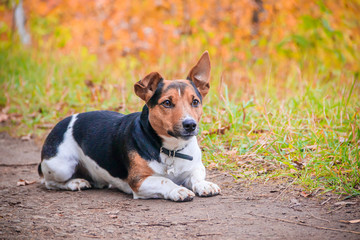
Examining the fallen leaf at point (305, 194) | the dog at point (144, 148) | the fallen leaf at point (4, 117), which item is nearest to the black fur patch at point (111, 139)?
the dog at point (144, 148)

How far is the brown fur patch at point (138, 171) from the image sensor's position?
3.90 m

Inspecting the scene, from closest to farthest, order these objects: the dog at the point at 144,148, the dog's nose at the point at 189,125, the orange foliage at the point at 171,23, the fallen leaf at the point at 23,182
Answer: the dog's nose at the point at 189,125 < the dog at the point at 144,148 < the fallen leaf at the point at 23,182 < the orange foliage at the point at 171,23

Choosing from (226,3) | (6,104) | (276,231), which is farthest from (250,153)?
(226,3)

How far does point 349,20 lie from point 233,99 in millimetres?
3536

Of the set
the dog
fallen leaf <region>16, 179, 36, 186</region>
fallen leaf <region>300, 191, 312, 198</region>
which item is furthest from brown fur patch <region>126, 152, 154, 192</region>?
fallen leaf <region>16, 179, 36, 186</region>

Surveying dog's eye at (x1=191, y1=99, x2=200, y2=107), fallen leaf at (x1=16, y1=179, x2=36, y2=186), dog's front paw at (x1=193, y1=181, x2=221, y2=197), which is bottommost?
fallen leaf at (x1=16, y1=179, x2=36, y2=186)

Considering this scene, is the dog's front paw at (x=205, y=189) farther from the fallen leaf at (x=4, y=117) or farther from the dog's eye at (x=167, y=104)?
the fallen leaf at (x=4, y=117)

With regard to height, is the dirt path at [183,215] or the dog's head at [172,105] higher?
the dog's head at [172,105]

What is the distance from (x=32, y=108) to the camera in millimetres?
7723

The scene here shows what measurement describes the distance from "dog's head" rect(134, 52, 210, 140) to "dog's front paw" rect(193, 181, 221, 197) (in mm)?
523

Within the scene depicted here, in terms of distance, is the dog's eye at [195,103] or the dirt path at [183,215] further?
the dog's eye at [195,103]

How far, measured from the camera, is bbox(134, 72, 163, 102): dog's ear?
3.96 m

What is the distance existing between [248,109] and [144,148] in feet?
8.48

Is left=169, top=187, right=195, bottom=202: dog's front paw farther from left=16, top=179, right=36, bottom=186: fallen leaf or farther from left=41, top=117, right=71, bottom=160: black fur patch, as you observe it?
left=16, top=179, right=36, bottom=186: fallen leaf
